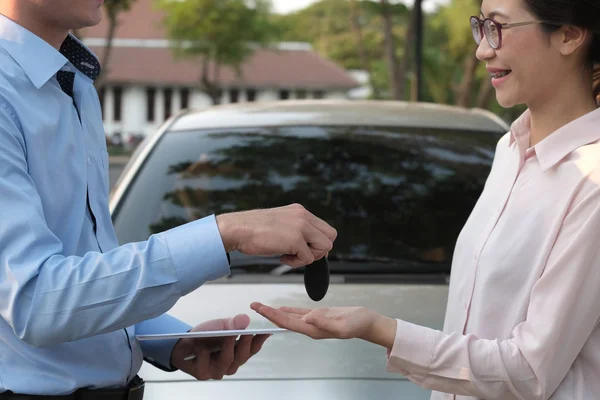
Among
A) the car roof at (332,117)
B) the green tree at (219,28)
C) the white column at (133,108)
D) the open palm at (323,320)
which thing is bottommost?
the white column at (133,108)

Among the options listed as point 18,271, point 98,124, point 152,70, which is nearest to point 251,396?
point 98,124

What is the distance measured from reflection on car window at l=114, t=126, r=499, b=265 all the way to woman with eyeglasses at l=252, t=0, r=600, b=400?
1287mm

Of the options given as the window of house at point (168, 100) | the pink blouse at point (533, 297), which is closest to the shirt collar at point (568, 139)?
the pink blouse at point (533, 297)

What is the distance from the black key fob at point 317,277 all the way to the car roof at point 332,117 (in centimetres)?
211

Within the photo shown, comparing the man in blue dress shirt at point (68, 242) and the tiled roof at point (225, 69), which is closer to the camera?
the man in blue dress shirt at point (68, 242)

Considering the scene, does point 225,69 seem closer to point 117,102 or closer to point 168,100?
point 168,100

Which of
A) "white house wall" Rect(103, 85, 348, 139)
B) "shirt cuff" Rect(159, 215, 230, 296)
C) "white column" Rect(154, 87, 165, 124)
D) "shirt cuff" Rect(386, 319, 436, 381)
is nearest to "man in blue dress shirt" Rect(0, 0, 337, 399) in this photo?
"shirt cuff" Rect(159, 215, 230, 296)

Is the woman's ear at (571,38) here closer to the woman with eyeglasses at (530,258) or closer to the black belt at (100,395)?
the woman with eyeglasses at (530,258)

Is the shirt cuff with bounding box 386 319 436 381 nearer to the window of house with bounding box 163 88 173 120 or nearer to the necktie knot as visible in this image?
the necktie knot

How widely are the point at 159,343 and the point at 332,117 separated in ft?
6.47

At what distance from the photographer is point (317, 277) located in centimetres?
174

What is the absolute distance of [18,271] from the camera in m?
1.50

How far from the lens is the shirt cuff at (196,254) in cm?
156

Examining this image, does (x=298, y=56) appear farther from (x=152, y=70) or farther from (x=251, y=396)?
(x=251, y=396)
